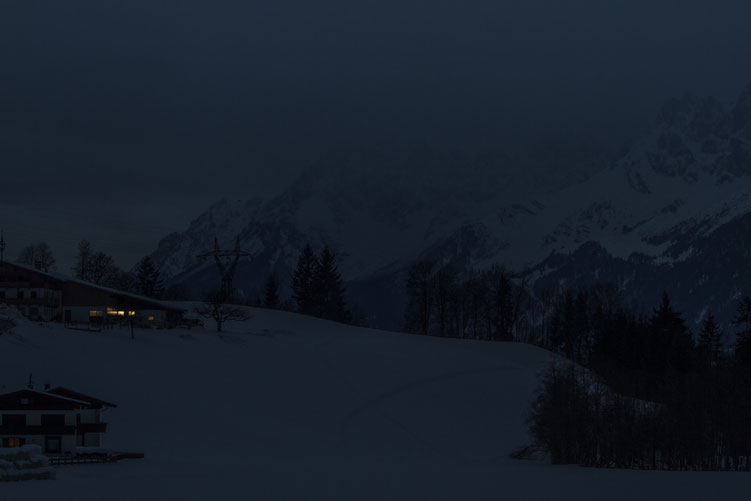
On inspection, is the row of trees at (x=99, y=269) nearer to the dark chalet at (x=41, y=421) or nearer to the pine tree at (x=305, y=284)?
the pine tree at (x=305, y=284)

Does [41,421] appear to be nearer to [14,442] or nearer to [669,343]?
[14,442]

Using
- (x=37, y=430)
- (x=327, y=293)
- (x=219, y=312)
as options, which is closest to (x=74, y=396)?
(x=37, y=430)

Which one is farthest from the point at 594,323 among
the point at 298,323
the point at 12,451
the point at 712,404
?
the point at 12,451

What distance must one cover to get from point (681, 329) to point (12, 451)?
105 metres

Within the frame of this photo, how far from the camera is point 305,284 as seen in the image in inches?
6265

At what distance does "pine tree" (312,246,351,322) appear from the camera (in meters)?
154

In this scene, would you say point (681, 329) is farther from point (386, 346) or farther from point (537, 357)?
point (386, 346)

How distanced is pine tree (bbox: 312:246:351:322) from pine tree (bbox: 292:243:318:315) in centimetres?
96

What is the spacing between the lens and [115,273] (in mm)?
157875

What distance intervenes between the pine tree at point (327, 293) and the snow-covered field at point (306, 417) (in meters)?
39.2

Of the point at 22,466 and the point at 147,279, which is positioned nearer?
the point at 22,466

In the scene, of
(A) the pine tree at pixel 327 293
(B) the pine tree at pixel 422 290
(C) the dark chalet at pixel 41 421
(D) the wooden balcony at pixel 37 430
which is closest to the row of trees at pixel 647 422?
(C) the dark chalet at pixel 41 421

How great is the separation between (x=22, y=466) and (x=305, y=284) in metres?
124

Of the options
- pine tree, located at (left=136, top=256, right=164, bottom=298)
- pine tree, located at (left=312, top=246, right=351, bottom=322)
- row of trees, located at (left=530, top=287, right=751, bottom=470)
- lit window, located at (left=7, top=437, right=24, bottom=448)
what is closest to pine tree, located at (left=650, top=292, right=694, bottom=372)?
row of trees, located at (left=530, top=287, right=751, bottom=470)
